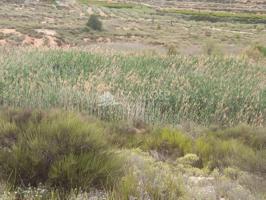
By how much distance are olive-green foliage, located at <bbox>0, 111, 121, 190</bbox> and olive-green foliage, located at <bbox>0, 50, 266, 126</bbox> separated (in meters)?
3.34

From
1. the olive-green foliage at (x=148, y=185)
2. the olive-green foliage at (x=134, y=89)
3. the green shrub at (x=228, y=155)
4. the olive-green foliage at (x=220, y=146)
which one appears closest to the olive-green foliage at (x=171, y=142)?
the olive-green foliage at (x=220, y=146)

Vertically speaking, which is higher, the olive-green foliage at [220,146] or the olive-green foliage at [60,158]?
the olive-green foliage at [60,158]

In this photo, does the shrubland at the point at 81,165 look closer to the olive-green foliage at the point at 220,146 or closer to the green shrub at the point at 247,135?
the olive-green foliage at the point at 220,146

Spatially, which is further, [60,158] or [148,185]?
[60,158]

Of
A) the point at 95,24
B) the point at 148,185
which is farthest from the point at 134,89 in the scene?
the point at 95,24

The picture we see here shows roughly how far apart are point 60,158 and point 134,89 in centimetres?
559

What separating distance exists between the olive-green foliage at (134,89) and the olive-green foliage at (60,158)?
3340mm

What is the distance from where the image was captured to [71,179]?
4723 millimetres

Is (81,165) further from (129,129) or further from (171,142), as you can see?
(129,129)

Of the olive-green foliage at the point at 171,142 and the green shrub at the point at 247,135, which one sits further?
the green shrub at the point at 247,135

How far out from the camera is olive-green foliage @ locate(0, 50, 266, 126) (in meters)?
9.17

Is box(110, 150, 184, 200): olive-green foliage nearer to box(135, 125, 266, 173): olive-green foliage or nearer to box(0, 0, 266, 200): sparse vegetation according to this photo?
box(0, 0, 266, 200): sparse vegetation

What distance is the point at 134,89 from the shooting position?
10344 mm

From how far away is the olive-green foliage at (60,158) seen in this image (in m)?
4.78
